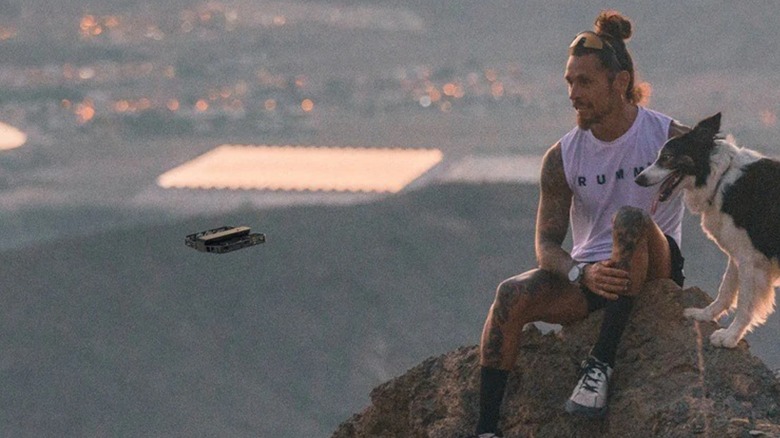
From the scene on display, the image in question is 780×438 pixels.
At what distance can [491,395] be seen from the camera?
10.7 m

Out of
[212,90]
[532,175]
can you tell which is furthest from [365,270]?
[212,90]

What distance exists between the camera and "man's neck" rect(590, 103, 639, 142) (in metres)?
10.7

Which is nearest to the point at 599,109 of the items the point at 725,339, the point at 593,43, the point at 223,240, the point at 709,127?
the point at 593,43

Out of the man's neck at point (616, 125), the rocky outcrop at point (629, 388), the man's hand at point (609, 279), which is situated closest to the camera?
the rocky outcrop at point (629, 388)

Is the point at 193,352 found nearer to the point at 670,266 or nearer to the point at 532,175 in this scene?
the point at 532,175

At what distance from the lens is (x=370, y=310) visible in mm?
68688

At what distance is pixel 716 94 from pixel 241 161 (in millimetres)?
48769

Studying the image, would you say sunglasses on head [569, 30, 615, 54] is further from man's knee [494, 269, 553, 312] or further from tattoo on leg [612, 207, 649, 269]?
man's knee [494, 269, 553, 312]

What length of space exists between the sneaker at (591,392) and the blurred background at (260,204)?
24.0 ft

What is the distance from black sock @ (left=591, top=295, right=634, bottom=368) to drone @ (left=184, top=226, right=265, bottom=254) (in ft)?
8.35

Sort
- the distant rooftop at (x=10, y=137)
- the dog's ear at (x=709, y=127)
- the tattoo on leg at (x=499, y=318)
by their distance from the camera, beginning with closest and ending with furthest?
the dog's ear at (x=709, y=127) < the tattoo on leg at (x=499, y=318) < the distant rooftop at (x=10, y=137)

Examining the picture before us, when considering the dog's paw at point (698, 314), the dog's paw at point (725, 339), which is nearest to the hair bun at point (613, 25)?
the dog's paw at point (698, 314)

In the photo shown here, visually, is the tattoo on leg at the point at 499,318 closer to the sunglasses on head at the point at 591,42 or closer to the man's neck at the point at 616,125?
the man's neck at the point at 616,125

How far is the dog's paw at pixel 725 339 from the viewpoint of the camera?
34.0 ft
